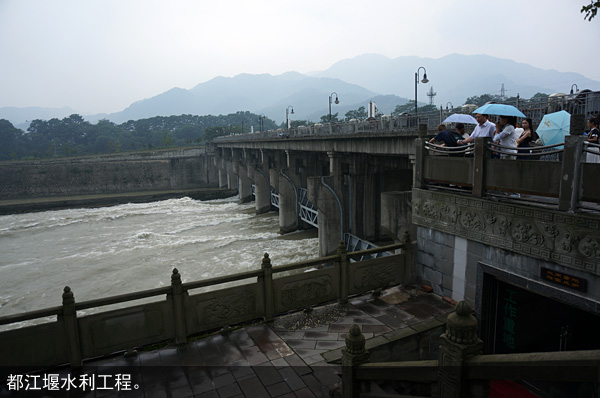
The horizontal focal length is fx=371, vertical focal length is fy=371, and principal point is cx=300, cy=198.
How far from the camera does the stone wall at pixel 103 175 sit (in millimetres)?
55438

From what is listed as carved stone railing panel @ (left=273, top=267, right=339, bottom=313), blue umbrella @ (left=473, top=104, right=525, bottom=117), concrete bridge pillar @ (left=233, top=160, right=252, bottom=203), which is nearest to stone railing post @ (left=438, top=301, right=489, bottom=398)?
carved stone railing panel @ (left=273, top=267, right=339, bottom=313)

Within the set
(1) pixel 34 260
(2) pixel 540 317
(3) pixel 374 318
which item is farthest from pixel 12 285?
(2) pixel 540 317

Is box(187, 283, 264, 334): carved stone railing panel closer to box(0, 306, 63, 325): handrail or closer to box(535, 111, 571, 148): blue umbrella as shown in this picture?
box(0, 306, 63, 325): handrail

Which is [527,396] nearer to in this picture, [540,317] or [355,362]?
[540,317]

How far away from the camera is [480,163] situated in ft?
24.2

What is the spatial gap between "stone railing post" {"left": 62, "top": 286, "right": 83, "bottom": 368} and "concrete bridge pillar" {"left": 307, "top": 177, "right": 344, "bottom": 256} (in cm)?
1716

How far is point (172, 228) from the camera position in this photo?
34.1 metres

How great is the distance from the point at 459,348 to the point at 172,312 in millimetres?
5657

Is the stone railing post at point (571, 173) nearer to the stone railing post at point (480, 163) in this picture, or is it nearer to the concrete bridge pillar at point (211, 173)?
the stone railing post at point (480, 163)

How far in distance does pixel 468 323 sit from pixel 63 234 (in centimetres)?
3834

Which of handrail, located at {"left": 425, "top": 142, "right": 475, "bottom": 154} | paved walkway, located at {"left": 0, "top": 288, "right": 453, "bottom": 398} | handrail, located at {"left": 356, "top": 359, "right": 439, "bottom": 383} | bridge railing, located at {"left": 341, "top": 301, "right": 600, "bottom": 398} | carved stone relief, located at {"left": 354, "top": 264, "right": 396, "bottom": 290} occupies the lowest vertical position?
paved walkway, located at {"left": 0, "top": 288, "right": 453, "bottom": 398}

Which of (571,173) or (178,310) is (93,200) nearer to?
(178,310)

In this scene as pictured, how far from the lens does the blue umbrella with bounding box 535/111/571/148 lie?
24.9 feet

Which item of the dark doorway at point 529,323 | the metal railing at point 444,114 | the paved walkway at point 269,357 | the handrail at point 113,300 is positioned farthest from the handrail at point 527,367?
the metal railing at point 444,114
